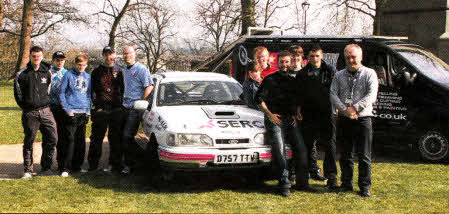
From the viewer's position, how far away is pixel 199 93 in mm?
7465

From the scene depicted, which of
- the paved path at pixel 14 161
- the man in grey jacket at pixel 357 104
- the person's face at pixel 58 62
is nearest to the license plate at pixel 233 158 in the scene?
the man in grey jacket at pixel 357 104

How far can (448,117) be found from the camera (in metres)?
8.23

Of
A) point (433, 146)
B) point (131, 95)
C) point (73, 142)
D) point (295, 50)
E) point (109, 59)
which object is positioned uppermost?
point (295, 50)

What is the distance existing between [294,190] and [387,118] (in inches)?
130

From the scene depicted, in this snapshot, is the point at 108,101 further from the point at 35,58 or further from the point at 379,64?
the point at 379,64

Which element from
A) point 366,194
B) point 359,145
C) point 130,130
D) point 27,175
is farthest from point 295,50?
point 27,175

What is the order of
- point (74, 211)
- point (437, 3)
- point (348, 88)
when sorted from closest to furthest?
point (74, 211) → point (348, 88) → point (437, 3)

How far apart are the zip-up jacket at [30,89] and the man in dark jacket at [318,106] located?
3.59m

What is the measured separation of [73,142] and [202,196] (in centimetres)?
247

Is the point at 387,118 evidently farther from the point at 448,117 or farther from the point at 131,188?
the point at 131,188

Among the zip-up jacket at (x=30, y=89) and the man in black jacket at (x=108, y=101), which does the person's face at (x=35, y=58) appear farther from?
the man in black jacket at (x=108, y=101)

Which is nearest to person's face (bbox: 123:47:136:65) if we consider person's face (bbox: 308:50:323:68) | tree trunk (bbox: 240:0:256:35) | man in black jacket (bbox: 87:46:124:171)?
man in black jacket (bbox: 87:46:124:171)

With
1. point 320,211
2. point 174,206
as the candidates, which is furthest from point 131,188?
point 320,211

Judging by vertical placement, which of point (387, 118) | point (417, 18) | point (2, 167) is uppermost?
point (417, 18)
